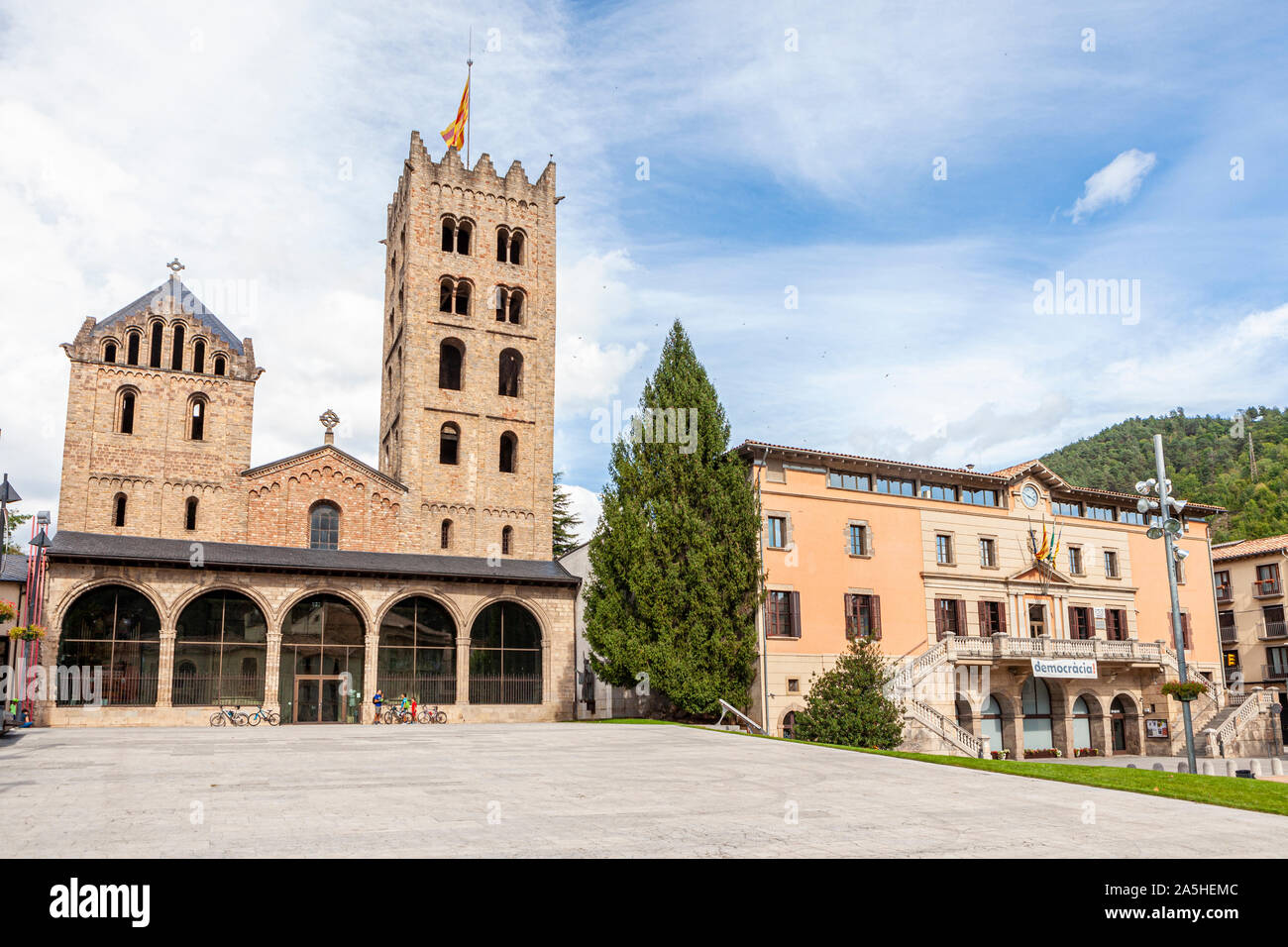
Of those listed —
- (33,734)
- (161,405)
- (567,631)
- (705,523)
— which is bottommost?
(33,734)

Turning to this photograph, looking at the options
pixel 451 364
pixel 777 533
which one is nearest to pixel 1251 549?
pixel 777 533

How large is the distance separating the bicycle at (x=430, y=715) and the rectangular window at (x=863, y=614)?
16.6 metres


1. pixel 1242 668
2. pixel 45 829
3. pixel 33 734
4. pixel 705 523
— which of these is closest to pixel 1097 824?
pixel 45 829

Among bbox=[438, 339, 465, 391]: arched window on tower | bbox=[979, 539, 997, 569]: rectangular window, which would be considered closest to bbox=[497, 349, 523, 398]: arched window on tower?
bbox=[438, 339, 465, 391]: arched window on tower

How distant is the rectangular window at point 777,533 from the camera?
37.8 meters

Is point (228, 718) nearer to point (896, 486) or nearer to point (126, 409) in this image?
point (126, 409)

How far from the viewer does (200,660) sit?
35.1 metres

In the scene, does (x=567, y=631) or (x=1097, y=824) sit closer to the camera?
(x=1097, y=824)
